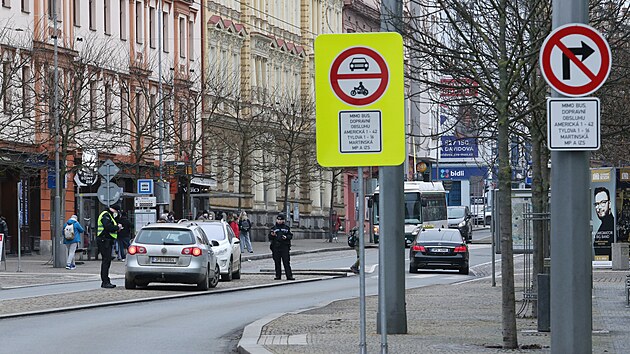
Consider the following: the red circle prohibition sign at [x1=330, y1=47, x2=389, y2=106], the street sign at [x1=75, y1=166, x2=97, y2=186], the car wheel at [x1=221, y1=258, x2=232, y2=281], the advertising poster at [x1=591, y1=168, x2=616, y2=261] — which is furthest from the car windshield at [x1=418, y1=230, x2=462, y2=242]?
the red circle prohibition sign at [x1=330, y1=47, x2=389, y2=106]

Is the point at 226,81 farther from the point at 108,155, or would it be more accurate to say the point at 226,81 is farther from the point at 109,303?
the point at 109,303

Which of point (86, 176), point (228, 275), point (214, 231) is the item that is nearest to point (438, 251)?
point (228, 275)

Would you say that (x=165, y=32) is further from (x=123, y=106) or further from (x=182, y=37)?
(x=123, y=106)

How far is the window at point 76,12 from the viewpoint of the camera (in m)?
59.0

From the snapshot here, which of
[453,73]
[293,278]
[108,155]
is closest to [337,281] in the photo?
[293,278]

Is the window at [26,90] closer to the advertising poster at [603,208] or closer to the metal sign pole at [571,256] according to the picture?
the advertising poster at [603,208]

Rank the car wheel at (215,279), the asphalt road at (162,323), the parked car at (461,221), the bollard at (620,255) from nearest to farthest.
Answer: the asphalt road at (162,323) < the car wheel at (215,279) < the bollard at (620,255) < the parked car at (461,221)

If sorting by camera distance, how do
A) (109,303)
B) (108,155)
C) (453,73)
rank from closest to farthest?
1. (453,73)
2. (109,303)
3. (108,155)

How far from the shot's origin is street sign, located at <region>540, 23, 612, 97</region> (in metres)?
11.8

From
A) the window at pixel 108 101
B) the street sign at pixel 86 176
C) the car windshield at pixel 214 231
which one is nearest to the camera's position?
the car windshield at pixel 214 231

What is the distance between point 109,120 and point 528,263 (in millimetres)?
39071

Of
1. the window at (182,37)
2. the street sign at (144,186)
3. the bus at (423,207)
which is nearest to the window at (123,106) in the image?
the street sign at (144,186)

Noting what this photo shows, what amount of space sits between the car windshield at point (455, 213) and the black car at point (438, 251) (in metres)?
46.2

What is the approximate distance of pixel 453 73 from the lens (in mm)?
19578
